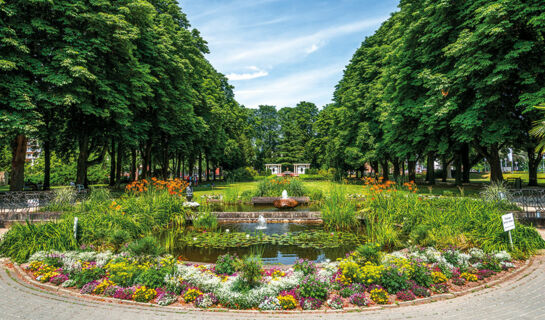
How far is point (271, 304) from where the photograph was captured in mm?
4145

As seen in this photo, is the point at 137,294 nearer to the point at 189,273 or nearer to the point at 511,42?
the point at 189,273

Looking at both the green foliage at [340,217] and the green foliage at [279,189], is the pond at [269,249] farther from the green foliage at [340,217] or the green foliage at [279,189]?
the green foliage at [279,189]

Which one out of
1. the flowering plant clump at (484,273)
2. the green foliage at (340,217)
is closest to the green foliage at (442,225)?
the green foliage at (340,217)

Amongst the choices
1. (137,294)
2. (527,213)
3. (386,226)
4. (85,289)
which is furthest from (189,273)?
(527,213)

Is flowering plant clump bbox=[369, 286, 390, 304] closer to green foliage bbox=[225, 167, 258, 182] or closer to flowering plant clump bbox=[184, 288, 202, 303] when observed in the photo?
flowering plant clump bbox=[184, 288, 202, 303]

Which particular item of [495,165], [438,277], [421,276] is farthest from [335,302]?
[495,165]

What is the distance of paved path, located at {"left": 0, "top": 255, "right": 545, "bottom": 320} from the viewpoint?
3842 millimetres

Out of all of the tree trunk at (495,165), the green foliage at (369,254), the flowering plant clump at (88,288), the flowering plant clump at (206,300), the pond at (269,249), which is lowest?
the pond at (269,249)

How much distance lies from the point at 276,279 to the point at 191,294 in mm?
1365

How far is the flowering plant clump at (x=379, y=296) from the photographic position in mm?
4191

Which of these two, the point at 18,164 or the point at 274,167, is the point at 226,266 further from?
the point at 274,167

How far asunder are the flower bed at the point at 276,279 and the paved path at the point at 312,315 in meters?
0.23

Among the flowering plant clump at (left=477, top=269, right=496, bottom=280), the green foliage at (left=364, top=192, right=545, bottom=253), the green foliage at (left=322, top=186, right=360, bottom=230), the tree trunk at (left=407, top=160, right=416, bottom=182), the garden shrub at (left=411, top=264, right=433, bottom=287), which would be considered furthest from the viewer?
the tree trunk at (left=407, top=160, right=416, bottom=182)

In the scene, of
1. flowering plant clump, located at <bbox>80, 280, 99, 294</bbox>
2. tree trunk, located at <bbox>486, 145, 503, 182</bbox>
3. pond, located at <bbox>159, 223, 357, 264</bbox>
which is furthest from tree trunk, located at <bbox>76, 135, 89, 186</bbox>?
tree trunk, located at <bbox>486, 145, 503, 182</bbox>
